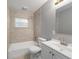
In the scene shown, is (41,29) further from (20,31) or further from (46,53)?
(46,53)

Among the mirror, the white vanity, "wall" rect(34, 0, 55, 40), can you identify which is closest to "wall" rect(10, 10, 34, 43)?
"wall" rect(34, 0, 55, 40)

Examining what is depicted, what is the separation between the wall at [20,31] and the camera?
3525 mm

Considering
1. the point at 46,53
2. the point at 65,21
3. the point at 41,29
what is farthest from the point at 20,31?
the point at 65,21

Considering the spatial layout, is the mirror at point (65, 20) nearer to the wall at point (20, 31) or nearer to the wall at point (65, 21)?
the wall at point (65, 21)

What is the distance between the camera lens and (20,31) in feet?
12.3

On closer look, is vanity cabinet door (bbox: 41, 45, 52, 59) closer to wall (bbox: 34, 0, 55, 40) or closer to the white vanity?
the white vanity

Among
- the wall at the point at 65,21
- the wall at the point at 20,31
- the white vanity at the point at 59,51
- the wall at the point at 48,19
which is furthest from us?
the wall at the point at 20,31

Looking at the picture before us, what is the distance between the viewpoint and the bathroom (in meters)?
1.71

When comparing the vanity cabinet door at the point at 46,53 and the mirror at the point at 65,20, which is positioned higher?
the mirror at the point at 65,20

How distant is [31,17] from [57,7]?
207 centimetres

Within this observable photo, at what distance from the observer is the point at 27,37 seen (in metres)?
3.92

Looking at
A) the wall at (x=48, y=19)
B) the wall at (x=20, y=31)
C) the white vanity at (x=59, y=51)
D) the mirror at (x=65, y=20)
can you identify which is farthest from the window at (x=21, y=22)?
the white vanity at (x=59, y=51)

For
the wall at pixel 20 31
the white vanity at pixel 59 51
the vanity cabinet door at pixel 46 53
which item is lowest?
the vanity cabinet door at pixel 46 53

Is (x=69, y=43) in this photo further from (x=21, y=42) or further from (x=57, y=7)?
(x=21, y=42)
